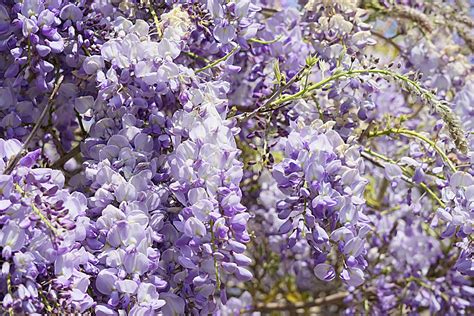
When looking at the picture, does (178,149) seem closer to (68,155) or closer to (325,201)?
(325,201)

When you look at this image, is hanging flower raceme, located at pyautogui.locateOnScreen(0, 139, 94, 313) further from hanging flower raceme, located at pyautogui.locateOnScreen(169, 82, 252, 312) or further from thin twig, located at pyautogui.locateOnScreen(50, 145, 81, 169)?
thin twig, located at pyautogui.locateOnScreen(50, 145, 81, 169)

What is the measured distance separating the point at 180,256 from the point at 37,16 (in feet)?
1.35

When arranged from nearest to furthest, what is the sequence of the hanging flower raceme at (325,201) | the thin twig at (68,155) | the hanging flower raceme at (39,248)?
1. the hanging flower raceme at (39,248)
2. the hanging flower raceme at (325,201)
3. the thin twig at (68,155)

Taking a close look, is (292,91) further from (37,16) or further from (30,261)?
(30,261)

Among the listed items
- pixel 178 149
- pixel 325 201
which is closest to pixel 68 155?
pixel 178 149

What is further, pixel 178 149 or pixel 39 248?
pixel 178 149

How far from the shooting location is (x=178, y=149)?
1.10m

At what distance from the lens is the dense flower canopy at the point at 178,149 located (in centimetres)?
101

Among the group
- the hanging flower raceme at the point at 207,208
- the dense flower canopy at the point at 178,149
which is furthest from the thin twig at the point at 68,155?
the hanging flower raceme at the point at 207,208

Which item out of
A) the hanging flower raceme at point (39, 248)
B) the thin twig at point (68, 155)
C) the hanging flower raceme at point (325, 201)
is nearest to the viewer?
the hanging flower raceme at point (39, 248)

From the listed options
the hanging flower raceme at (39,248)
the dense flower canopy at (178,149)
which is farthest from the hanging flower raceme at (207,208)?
the hanging flower raceme at (39,248)

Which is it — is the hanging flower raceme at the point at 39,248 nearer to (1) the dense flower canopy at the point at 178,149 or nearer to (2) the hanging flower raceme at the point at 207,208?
(1) the dense flower canopy at the point at 178,149

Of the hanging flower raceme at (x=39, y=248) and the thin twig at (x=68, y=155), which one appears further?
the thin twig at (x=68, y=155)

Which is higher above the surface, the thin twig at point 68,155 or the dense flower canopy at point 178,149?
the dense flower canopy at point 178,149
